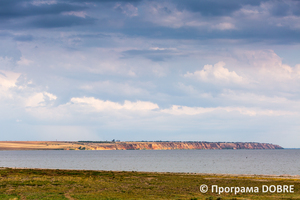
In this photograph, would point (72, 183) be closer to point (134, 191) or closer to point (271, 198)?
point (134, 191)

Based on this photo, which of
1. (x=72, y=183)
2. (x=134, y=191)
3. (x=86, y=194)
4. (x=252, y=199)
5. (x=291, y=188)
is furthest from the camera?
(x=72, y=183)

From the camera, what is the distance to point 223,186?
48.9 m

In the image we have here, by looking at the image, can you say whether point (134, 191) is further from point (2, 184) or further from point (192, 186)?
point (2, 184)

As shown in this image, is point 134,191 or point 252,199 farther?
point 134,191

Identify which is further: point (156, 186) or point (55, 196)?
point (156, 186)

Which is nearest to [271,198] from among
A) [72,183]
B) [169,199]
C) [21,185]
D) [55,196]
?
[169,199]

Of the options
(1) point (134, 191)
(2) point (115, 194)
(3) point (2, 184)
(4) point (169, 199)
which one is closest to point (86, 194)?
(2) point (115, 194)

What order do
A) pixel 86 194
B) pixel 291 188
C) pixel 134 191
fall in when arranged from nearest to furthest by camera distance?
pixel 86 194 → pixel 134 191 → pixel 291 188

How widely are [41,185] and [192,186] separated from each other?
21875 millimetres

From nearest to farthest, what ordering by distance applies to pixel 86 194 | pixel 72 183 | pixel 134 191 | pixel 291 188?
pixel 86 194, pixel 134 191, pixel 291 188, pixel 72 183

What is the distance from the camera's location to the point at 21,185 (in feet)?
153

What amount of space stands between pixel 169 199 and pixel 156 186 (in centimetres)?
1263

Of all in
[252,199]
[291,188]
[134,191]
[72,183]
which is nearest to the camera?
[252,199]

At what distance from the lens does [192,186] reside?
4872 centimetres
